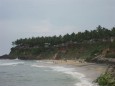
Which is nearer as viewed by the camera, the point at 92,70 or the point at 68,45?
the point at 92,70

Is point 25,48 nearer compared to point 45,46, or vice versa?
point 45,46

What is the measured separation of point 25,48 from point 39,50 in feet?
56.9

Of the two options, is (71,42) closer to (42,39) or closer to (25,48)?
(42,39)

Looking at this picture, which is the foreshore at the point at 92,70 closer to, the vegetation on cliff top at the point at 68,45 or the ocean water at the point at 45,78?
the ocean water at the point at 45,78

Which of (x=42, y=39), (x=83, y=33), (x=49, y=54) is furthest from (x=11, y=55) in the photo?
(x=83, y=33)

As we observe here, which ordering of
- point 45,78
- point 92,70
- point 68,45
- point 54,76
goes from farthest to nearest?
point 68,45
point 92,70
point 54,76
point 45,78

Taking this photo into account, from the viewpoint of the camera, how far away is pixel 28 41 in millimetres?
162000

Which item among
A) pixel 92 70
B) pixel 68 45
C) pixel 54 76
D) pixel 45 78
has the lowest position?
pixel 45 78

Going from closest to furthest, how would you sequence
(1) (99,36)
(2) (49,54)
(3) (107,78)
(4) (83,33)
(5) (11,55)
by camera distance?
(3) (107,78)
(1) (99,36)
(4) (83,33)
(2) (49,54)
(5) (11,55)

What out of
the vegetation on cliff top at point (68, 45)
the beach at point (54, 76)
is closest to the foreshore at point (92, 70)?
the beach at point (54, 76)

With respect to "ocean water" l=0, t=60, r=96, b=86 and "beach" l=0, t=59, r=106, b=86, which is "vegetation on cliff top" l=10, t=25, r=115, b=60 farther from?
"ocean water" l=0, t=60, r=96, b=86

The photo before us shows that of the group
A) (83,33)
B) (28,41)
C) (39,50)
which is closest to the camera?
(83,33)

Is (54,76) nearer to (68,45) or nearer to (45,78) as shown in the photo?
(45,78)

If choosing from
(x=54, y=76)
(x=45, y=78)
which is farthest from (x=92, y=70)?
(x=45, y=78)
